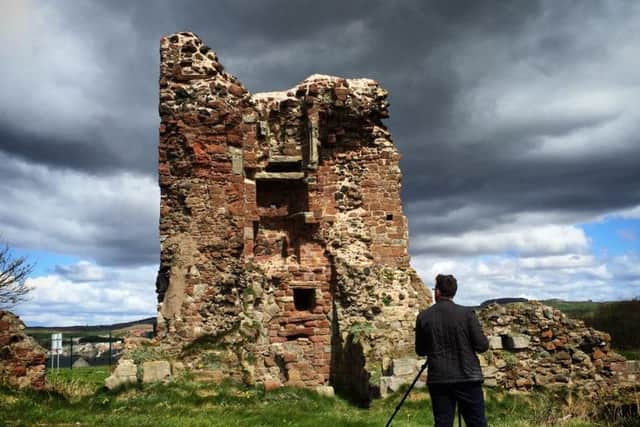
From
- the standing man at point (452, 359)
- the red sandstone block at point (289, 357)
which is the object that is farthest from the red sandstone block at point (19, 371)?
the standing man at point (452, 359)

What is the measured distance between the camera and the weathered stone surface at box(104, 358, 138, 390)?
36.2 feet

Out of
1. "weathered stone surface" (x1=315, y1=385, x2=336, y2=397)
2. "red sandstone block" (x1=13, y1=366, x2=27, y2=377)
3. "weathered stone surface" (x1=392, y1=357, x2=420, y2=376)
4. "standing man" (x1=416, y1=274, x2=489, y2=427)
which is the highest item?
"standing man" (x1=416, y1=274, x2=489, y2=427)

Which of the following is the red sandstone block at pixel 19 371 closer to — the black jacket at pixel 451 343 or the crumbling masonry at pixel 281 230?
the crumbling masonry at pixel 281 230

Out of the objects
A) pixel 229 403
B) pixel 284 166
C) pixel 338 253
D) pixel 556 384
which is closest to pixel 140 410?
pixel 229 403

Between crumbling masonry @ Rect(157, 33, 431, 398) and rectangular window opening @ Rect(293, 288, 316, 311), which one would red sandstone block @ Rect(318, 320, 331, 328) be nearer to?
crumbling masonry @ Rect(157, 33, 431, 398)

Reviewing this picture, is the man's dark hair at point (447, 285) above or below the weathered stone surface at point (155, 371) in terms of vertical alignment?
above

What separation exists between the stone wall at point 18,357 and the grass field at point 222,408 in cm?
36

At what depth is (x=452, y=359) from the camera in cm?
603

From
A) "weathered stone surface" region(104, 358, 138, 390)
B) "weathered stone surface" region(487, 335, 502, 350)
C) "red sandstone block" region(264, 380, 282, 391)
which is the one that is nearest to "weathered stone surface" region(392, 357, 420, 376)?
"weathered stone surface" region(487, 335, 502, 350)

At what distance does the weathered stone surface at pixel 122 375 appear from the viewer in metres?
11.0

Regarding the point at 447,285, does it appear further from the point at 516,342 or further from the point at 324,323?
the point at 324,323

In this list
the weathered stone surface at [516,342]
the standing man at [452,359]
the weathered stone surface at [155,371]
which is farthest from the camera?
the weathered stone surface at [516,342]

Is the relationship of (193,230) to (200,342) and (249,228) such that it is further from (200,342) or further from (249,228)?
(200,342)

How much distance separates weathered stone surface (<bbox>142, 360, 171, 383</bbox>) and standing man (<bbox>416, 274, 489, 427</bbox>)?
6592 mm
